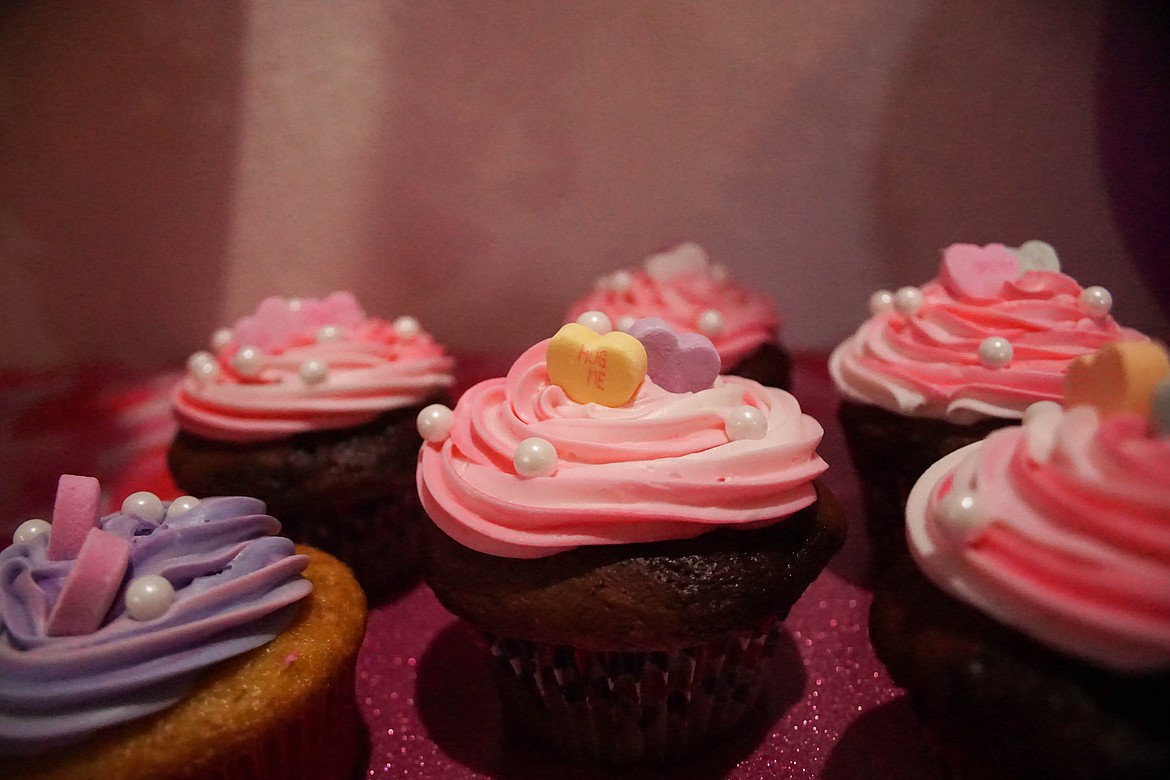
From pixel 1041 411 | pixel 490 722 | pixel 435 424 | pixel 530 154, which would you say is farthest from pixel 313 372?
pixel 1041 411

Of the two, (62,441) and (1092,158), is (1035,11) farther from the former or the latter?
(62,441)

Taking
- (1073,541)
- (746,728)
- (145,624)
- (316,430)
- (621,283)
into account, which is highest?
(1073,541)

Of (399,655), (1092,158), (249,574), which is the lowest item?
(399,655)

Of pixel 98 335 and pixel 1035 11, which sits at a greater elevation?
pixel 1035 11

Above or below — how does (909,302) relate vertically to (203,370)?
above

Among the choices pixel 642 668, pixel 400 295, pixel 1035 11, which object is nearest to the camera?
pixel 642 668

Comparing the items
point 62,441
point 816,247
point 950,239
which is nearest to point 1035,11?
point 950,239

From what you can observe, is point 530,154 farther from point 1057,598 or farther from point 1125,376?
point 1057,598
